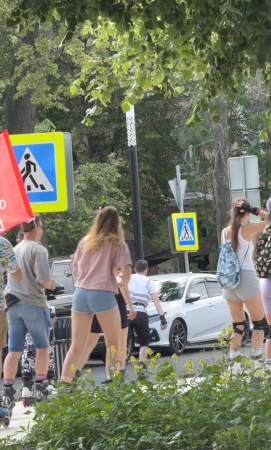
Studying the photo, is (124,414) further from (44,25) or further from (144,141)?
(144,141)

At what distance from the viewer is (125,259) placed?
835 cm

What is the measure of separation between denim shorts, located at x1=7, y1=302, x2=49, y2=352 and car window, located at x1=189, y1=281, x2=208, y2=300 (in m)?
10.3

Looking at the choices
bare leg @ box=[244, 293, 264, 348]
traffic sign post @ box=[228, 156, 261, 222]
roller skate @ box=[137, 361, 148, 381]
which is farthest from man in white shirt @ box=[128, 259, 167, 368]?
roller skate @ box=[137, 361, 148, 381]

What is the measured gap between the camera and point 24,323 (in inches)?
329

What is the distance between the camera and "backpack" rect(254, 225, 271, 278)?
9.33 meters

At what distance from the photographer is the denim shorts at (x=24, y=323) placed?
8.30 meters

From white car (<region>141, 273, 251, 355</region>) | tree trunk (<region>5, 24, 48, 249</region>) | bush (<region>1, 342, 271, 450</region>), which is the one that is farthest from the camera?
tree trunk (<region>5, 24, 48, 249</region>)

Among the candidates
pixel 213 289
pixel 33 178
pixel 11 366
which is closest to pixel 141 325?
pixel 33 178

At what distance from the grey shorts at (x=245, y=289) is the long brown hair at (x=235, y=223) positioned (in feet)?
1.00

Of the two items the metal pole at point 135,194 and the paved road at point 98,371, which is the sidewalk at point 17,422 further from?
the metal pole at point 135,194

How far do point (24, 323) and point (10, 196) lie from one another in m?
1.49

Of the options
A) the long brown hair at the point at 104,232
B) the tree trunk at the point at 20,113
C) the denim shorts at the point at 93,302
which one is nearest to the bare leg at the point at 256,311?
the long brown hair at the point at 104,232

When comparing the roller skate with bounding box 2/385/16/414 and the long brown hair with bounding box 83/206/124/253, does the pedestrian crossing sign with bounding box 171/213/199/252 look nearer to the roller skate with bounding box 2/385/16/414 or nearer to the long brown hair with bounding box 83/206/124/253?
the long brown hair with bounding box 83/206/124/253

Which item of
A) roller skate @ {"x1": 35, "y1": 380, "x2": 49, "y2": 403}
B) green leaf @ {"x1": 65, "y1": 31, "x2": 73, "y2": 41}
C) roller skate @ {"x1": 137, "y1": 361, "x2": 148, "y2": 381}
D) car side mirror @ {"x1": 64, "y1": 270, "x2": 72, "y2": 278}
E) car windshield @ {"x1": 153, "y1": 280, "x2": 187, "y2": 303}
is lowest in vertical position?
car windshield @ {"x1": 153, "y1": 280, "x2": 187, "y2": 303}
